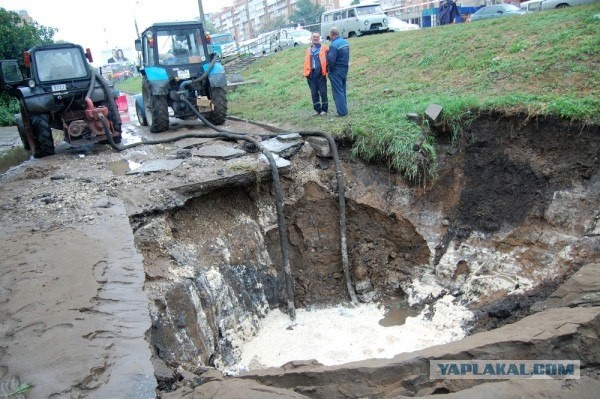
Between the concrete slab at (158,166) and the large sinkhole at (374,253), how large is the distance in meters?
0.99

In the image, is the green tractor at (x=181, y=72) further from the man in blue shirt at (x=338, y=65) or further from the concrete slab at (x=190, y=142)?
the man in blue shirt at (x=338, y=65)

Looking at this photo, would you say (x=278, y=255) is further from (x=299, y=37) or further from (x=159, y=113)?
(x=299, y=37)

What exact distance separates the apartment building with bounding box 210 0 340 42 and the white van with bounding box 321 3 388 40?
1944 inches

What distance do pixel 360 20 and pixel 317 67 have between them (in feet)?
40.7

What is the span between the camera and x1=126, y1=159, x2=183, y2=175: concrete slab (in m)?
6.86

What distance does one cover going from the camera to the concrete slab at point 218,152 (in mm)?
7163

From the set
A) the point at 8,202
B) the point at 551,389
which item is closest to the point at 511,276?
the point at 551,389

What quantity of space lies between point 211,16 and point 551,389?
390ft

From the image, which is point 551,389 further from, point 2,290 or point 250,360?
point 2,290

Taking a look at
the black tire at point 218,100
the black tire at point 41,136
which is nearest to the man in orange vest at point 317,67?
the black tire at point 218,100

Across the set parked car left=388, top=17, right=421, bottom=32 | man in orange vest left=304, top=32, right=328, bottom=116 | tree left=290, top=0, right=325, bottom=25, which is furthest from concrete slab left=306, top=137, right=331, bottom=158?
tree left=290, top=0, right=325, bottom=25

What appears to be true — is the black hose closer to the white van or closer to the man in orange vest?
the man in orange vest

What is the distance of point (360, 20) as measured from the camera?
1984 cm

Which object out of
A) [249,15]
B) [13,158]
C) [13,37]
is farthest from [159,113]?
[249,15]
